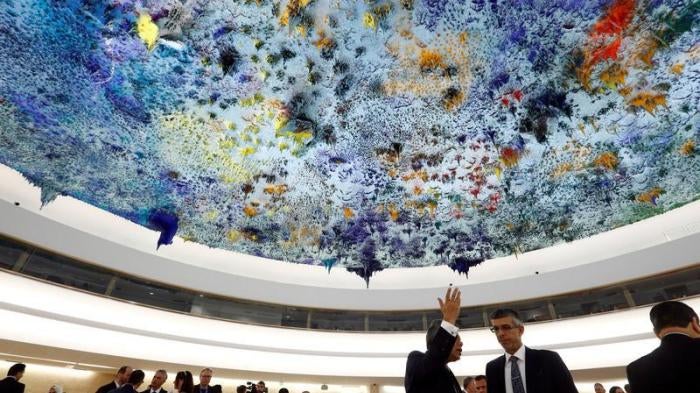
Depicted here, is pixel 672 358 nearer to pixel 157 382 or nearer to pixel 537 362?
pixel 537 362

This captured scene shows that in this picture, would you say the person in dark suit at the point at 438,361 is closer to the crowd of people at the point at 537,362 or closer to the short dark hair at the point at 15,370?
the crowd of people at the point at 537,362

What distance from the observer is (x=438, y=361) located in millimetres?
1780

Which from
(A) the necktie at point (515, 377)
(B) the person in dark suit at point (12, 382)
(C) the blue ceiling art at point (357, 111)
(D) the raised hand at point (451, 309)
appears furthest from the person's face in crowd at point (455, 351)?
(B) the person in dark suit at point (12, 382)

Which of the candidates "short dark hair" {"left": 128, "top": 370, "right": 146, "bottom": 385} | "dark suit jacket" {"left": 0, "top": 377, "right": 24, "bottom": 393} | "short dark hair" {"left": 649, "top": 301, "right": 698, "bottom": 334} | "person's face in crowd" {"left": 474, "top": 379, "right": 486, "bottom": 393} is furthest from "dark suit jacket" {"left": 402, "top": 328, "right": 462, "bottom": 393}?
"dark suit jacket" {"left": 0, "top": 377, "right": 24, "bottom": 393}

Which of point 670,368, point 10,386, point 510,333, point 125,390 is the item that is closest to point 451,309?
point 510,333

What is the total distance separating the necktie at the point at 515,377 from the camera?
1.98 m

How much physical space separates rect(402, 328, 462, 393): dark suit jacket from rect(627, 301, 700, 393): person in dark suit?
0.91 m

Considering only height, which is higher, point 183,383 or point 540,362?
point 540,362

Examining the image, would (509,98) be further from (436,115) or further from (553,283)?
(553,283)

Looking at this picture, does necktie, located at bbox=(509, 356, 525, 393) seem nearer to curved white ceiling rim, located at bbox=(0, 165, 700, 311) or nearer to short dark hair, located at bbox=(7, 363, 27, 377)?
short dark hair, located at bbox=(7, 363, 27, 377)

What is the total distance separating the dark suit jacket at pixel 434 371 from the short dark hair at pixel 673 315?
3.50 ft

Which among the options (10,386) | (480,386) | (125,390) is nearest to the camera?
(125,390)

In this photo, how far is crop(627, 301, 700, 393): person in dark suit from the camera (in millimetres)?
1639

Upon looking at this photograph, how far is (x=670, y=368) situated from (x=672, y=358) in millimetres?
51
